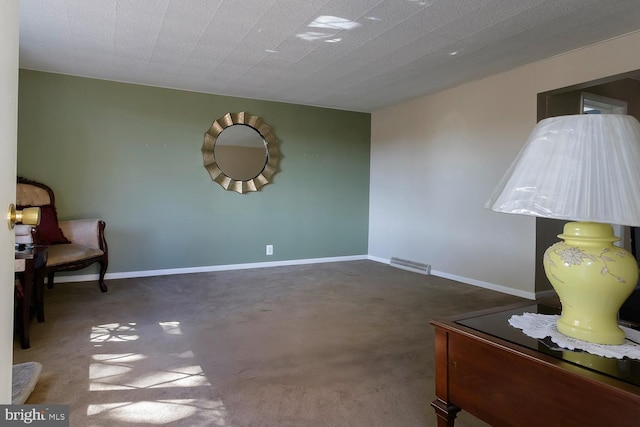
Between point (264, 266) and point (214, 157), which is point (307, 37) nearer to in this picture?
point (214, 157)

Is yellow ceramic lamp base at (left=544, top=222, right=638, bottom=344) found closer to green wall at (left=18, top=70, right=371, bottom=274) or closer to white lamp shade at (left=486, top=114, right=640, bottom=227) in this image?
white lamp shade at (left=486, top=114, right=640, bottom=227)

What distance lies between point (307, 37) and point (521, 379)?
8.80ft

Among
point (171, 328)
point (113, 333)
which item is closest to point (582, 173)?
point (171, 328)

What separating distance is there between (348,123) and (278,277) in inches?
97.2

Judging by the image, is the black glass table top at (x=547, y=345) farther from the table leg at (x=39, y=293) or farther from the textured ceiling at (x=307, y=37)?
the table leg at (x=39, y=293)

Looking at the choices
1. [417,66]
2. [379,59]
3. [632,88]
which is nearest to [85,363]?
[379,59]

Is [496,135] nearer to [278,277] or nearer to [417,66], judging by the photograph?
[417,66]

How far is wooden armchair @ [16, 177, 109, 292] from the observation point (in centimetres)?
339

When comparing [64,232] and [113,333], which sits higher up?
[64,232]

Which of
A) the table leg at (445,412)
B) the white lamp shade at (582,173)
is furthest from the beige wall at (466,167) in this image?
the table leg at (445,412)

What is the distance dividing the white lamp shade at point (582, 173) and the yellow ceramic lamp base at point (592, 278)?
0.43 ft

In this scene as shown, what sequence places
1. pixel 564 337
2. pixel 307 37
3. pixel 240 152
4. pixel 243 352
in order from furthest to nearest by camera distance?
pixel 240 152
pixel 307 37
pixel 243 352
pixel 564 337

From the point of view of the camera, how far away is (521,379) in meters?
0.97

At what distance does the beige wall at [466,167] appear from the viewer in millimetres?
3395
